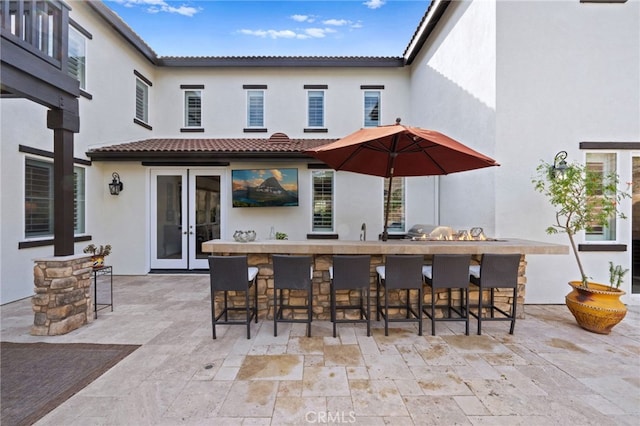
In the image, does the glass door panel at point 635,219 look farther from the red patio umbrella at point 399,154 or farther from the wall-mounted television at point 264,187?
the wall-mounted television at point 264,187

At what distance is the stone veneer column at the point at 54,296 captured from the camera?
12.1 ft

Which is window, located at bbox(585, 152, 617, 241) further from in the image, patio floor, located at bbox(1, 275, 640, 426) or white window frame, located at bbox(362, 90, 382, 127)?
white window frame, located at bbox(362, 90, 382, 127)

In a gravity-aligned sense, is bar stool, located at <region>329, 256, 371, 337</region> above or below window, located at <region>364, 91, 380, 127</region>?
below

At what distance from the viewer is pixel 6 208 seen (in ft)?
16.0

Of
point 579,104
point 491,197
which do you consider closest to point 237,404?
point 491,197

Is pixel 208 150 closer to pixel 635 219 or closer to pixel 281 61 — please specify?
pixel 281 61

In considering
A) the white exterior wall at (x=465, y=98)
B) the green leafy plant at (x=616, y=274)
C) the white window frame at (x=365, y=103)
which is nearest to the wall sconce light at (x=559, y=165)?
the white exterior wall at (x=465, y=98)

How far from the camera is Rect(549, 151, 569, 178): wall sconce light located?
457cm

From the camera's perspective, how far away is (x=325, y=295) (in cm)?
418

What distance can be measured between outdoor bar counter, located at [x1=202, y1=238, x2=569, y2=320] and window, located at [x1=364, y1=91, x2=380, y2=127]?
601 cm

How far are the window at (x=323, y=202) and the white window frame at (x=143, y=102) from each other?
229 inches

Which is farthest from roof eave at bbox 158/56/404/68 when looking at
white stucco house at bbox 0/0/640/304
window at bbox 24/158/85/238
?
window at bbox 24/158/85/238

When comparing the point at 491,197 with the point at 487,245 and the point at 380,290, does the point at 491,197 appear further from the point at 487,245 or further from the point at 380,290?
the point at 380,290

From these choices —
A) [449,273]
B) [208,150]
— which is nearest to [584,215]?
[449,273]
